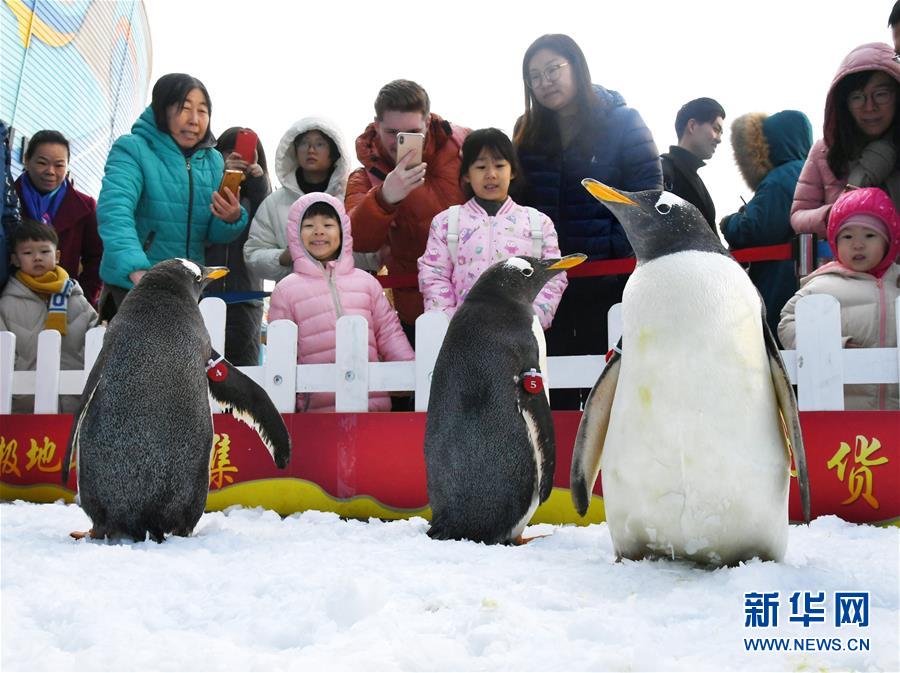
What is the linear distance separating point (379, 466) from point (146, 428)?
0.91 m

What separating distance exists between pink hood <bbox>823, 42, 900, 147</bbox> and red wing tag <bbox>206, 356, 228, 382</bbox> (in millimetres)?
2695

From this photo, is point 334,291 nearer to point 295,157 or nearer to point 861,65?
point 295,157

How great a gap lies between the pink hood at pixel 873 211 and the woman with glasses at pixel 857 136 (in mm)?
172

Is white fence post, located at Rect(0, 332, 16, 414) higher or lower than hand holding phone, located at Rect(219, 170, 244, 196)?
lower

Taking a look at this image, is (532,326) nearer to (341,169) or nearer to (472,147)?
(472,147)

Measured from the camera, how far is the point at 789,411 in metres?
1.67

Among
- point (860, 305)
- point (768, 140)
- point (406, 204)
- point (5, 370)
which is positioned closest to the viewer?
point (860, 305)

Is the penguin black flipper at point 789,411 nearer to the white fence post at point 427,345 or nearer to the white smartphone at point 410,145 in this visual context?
the white fence post at point 427,345

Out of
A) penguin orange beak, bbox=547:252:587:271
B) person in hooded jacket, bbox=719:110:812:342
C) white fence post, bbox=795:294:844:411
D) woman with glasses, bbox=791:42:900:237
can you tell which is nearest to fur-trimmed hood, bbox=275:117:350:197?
penguin orange beak, bbox=547:252:587:271

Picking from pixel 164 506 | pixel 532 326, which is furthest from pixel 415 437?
pixel 164 506

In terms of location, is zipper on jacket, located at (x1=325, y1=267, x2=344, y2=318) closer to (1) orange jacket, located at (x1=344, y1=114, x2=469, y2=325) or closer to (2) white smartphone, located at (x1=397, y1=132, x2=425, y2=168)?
(1) orange jacket, located at (x1=344, y1=114, x2=469, y2=325)

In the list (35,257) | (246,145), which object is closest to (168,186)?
(246,145)

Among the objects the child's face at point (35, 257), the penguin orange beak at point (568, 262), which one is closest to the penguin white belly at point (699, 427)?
the penguin orange beak at point (568, 262)

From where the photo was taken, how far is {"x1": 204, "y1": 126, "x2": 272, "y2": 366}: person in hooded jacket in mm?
3811
